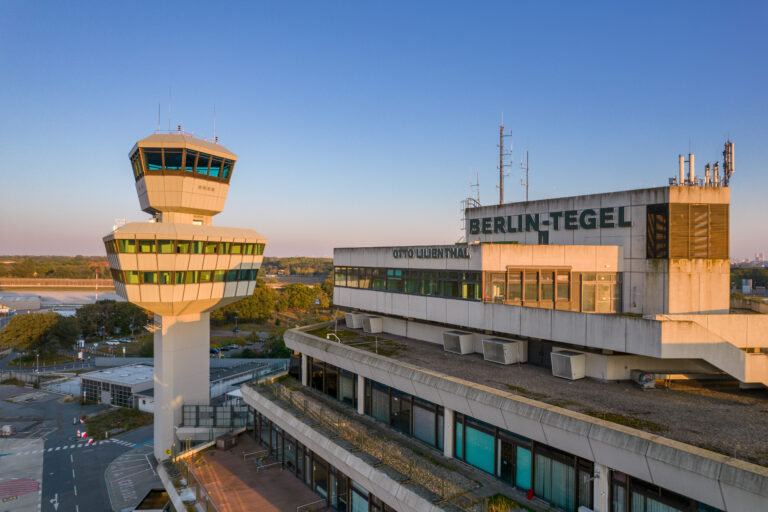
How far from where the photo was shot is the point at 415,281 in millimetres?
29094

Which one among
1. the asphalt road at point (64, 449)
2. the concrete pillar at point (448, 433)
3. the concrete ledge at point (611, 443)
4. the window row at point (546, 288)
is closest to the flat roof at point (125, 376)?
the asphalt road at point (64, 449)

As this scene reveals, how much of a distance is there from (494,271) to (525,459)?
10154mm

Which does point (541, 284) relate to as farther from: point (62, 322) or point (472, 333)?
point (62, 322)

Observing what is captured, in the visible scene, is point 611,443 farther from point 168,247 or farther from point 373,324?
point 168,247

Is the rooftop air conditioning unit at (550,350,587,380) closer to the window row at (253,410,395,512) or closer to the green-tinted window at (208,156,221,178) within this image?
the window row at (253,410,395,512)

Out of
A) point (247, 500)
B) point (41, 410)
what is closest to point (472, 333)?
point (247, 500)

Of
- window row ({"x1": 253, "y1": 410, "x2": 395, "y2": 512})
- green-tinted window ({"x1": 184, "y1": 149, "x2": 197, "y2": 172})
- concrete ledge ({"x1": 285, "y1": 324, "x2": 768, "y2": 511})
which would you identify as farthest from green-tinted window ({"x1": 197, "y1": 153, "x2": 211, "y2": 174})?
concrete ledge ({"x1": 285, "y1": 324, "x2": 768, "y2": 511})

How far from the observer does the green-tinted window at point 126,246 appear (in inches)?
1401

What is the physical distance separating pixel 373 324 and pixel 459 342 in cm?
898

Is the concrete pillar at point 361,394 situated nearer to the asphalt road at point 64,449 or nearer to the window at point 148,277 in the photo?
the window at point 148,277

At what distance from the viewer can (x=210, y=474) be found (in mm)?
29156

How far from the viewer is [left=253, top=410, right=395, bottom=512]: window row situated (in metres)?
21.8

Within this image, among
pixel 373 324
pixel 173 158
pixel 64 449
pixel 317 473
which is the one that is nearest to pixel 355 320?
pixel 373 324

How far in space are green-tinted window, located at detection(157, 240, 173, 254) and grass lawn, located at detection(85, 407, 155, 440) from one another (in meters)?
30.7
